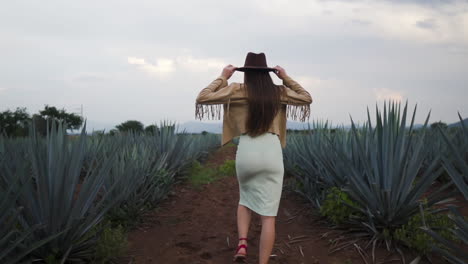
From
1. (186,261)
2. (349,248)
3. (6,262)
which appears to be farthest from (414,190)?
(6,262)

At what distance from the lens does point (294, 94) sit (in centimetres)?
302

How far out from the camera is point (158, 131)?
22.8 feet

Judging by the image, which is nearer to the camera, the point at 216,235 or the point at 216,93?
the point at 216,93

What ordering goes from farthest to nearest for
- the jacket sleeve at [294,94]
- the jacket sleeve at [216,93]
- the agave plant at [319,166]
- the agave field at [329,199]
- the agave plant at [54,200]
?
the agave plant at [319,166], the jacket sleeve at [294,94], the jacket sleeve at [216,93], the agave plant at [54,200], the agave field at [329,199]

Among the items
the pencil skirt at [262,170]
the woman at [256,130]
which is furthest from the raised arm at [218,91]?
the pencil skirt at [262,170]

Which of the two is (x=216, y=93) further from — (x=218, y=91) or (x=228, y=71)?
(x=228, y=71)

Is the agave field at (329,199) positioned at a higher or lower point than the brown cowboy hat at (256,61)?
lower

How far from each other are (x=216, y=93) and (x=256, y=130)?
0.41 m

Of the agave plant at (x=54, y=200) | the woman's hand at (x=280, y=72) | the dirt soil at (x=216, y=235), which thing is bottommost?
the dirt soil at (x=216, y=235)

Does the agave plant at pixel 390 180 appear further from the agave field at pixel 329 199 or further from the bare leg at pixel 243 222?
the bare leg at pixel 243 222

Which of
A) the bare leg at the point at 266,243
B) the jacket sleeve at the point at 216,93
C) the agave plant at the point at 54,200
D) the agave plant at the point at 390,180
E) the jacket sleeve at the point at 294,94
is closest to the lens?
the agave plant at the point at 54,200

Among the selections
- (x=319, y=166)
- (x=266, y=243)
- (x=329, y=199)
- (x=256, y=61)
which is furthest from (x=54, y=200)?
(x=319, y=166)

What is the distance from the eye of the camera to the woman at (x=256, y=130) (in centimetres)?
279

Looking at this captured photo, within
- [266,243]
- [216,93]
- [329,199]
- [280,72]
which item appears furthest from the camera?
[329,199]
